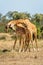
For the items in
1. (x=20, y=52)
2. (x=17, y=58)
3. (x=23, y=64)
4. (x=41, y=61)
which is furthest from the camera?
(x=20, y=52)

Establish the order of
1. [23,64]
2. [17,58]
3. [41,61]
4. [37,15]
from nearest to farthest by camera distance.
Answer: [23,64]
[41,61]
[17,58]
[37,15]

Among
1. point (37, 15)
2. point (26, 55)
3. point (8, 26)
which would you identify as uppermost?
point (8, 26)

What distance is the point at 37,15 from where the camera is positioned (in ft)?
127

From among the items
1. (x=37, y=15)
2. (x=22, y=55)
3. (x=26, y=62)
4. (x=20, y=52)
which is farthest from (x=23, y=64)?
(x=37, y=15)

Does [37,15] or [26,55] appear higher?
[26,55]

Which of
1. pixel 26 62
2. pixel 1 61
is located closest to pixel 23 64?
pixel 26 62

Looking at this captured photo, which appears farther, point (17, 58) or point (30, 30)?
point (30, 30)

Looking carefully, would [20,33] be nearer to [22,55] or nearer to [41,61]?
[22,55]

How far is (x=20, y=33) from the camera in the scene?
47.2 ft

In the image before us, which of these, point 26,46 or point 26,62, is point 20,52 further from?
point 26,62

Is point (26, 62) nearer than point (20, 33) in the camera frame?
Yes

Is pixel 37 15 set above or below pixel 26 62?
below

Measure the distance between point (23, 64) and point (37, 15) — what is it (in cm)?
2841

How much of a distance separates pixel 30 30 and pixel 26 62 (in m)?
3.48
